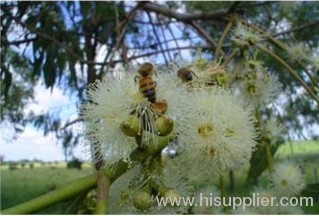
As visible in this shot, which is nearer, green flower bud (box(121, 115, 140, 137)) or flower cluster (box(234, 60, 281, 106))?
green flower bud (box(121, 115, 140, 137))

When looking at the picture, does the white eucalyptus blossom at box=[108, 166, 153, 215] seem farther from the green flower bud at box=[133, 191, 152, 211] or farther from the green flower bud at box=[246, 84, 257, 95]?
the green flower bud at box=[246, 84, 257, 95]

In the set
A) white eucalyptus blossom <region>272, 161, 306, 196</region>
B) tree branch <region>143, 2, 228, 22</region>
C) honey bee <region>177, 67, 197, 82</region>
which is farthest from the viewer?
tree branch <region>143, 2, 228, 22</region>

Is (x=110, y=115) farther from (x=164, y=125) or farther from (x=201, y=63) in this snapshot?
(x=201, y=63)

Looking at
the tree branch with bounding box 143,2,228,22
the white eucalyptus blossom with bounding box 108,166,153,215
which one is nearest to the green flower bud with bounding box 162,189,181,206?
the white eucalyptus blossom with bounding box 108,166,153,215

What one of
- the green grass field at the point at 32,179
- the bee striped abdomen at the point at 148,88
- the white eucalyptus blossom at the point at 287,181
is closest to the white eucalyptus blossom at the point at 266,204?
the white eucalyptus blossom at the point at 287,181

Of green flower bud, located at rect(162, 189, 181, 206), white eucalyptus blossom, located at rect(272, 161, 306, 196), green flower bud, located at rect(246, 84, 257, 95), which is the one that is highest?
green flower bud, located at rect(246, 84, 257, 95)

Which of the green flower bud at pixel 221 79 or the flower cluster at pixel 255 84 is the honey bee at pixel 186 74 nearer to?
the green flower bud at pixel 221 79

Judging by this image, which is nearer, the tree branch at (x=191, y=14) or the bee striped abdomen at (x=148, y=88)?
the bee striped abdomen at (x=148, y=88)
